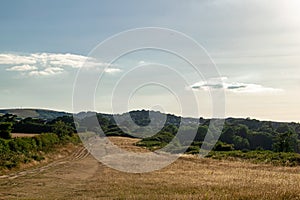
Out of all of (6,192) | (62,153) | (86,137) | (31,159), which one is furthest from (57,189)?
(86,137)

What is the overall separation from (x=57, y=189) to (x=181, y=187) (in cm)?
739

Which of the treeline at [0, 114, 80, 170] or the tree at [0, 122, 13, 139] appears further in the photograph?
the tree at [0, 122, 13, 139]

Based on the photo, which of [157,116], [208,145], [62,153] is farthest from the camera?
[208,145]

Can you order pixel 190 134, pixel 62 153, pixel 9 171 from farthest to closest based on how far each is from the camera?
pixel 190 134, pixel 62 153, pixel 9 171

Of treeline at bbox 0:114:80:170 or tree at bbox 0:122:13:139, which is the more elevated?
tree at bbox 0:122:13:139

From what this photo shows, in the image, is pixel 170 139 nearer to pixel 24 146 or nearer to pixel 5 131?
pixel 5 131

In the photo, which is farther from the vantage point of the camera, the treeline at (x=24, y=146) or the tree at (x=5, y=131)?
the tree at (x=5, y=131)

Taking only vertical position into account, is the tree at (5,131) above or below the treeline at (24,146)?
above

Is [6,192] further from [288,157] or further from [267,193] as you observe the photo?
[288,157]

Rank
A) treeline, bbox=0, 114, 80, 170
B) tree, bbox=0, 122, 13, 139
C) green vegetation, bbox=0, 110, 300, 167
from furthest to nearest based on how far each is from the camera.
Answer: tree, bbox=0, 122, 13, 139
green vegetation, bbox=0, 110, 300, 167
treeline, bbox=0, 114, 80, 170

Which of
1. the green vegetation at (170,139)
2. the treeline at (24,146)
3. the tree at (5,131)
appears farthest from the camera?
the tree at (5,131)

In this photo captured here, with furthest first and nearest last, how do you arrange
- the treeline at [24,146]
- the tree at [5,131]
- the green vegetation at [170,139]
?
1. the tree at [5,131]
2. the green vegetation at [170,139]
3. the treeline at [24,146]

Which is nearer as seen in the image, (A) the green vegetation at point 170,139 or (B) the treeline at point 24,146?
(B) the treeline at point 24,146

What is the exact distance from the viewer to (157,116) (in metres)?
56.2
